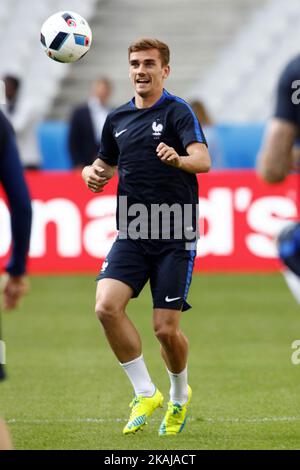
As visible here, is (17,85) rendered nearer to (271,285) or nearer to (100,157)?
(271,285)

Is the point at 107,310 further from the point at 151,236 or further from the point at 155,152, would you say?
the point at 155,152

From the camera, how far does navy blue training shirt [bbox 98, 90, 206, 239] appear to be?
25.1 feet


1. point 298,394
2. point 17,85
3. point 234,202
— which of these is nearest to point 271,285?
point 234,202

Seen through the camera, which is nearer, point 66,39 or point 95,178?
point 95,178

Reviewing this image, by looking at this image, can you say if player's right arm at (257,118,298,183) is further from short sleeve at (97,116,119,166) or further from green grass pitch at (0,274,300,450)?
short sleeve at (97,116,119,166)

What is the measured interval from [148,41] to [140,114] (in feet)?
1.49

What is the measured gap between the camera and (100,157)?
26.4 feet

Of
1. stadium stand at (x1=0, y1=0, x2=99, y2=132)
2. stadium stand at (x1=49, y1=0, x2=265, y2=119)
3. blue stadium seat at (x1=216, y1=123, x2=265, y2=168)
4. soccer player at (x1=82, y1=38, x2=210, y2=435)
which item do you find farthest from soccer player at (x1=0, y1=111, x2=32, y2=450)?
stadium stand at (x1=49, y1=0, x2=265, y2=119)

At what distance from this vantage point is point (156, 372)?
10383 mm

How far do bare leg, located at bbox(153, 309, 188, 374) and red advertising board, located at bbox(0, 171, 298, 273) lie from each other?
8.88 m

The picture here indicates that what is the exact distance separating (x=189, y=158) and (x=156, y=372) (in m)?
3.42

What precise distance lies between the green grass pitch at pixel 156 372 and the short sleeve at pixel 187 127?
1.79m

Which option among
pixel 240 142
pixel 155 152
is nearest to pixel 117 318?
pixel 155 152
